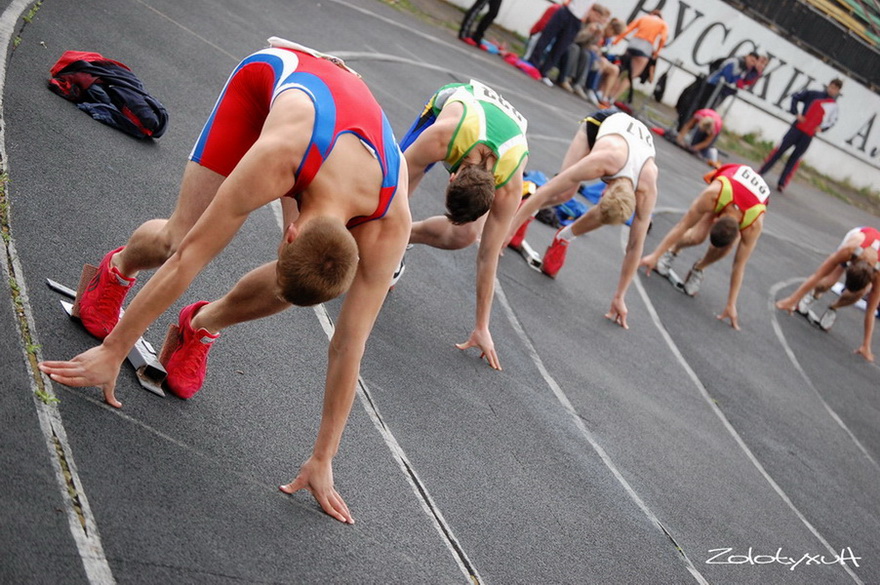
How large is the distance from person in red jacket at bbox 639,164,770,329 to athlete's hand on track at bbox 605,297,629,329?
1.87 meters

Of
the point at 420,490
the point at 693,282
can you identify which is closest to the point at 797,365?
the point at 693,282

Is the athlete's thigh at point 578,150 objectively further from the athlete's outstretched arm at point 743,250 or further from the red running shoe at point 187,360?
the red running shoe at point 187,360

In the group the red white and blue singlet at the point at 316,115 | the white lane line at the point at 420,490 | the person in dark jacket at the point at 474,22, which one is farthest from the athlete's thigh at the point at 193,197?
the person in dark jacket at the point at 474,22

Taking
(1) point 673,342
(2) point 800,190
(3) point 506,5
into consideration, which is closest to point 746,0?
(2) point 800,190

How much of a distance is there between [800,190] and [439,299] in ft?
64.2

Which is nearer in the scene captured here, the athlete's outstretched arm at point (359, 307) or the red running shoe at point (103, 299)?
the athlete's outstretched arm at point (359, 307)

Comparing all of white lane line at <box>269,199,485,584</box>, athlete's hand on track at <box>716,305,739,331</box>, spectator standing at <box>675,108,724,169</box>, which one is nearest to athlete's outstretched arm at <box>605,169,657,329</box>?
athlete's hand on track at <box>716,305,739,331</box>

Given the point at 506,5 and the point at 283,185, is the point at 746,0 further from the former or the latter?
the point at 283,185

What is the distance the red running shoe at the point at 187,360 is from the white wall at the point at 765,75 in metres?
18.2

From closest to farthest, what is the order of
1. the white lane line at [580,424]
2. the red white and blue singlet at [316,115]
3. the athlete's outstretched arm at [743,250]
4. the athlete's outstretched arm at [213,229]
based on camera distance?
1. the athlete's outstretched arm at [213,229]
2. the red white and blue singlet at [316,115]
3. the white lane line at [580,424]
4. the athlete's outstretched arm at [743,250]

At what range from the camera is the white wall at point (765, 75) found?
23688 mm

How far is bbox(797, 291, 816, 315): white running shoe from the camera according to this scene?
14.0m

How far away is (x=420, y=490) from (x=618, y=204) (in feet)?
13.3

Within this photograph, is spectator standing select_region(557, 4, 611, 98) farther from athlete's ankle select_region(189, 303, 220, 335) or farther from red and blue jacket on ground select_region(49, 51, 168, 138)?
athlete's ankle select_region(189, 303, 220, 335)
